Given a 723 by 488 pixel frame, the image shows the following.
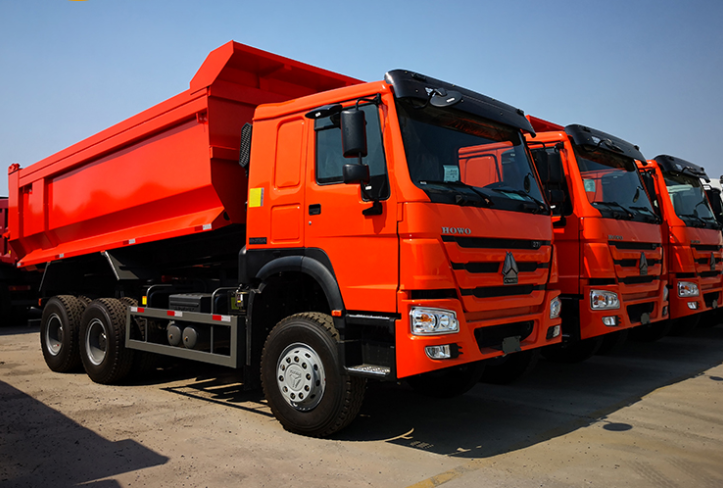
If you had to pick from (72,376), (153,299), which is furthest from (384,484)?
(72,376)

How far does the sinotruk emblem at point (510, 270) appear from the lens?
507 centimetres

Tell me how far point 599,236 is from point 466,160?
2.47m

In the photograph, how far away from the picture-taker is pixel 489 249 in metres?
4.95

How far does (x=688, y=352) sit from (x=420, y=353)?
22.4 feet

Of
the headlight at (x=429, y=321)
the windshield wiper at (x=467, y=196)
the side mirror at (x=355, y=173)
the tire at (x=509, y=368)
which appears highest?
the side mirror at (x=355, y=173)

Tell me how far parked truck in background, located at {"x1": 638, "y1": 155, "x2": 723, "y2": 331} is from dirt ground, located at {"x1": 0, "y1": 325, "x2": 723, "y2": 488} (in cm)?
139

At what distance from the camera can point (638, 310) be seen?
743cm

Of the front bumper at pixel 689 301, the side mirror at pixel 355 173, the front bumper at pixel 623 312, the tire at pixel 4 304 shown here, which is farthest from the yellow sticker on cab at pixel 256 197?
the tire at pixel 4 304

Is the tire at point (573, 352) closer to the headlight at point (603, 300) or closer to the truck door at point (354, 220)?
the headlight at point (603, 300)

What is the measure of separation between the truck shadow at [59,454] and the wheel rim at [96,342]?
1.76 m

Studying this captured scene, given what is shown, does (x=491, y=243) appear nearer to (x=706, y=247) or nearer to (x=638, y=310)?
(x=638, y=310)

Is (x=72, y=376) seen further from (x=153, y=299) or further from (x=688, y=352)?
(x=688, y=352)

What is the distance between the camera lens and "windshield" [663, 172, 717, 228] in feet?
30.3

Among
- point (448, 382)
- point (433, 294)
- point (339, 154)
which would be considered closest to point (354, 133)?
point (339, 154)
